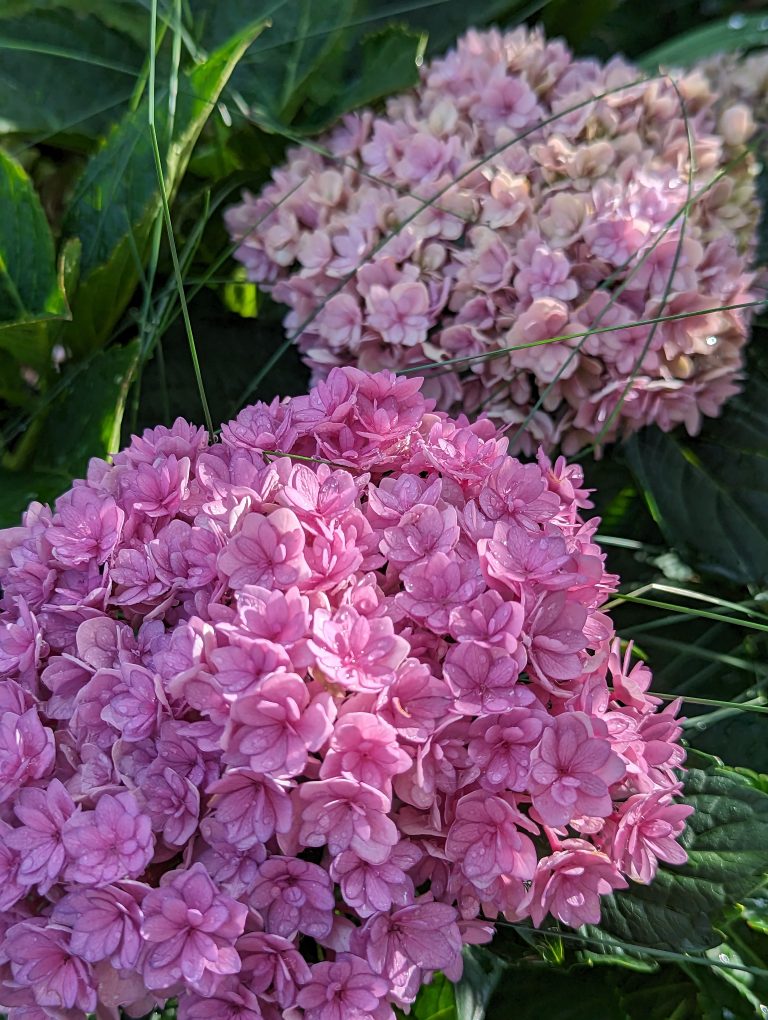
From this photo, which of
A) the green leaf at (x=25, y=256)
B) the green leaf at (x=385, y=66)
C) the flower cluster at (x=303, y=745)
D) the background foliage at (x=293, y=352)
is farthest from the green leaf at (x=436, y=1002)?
the green leaf at (x=385, y=66)

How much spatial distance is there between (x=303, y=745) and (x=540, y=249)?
1.67ft

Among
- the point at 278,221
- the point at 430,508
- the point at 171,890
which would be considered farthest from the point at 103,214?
the point at 171,890

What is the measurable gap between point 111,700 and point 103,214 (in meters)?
0.55

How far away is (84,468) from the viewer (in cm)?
77

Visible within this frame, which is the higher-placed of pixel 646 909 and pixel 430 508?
pixel 430 508

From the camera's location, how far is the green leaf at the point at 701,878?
55 cm

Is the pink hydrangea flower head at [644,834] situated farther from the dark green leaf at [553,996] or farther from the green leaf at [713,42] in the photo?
the green leaf at [713,42]

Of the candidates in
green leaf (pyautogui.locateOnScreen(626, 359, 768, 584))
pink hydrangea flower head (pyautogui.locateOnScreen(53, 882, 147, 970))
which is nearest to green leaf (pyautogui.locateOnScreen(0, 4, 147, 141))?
green leaf (pyautogui.locateOnScreen(626, 359, 768, 584))

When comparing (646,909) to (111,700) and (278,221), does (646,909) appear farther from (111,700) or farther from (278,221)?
(278,221)

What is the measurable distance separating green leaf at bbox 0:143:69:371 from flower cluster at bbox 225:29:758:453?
19 centimetres

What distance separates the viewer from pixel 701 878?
58cm

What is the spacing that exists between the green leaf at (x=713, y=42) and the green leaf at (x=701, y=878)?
2.46ft

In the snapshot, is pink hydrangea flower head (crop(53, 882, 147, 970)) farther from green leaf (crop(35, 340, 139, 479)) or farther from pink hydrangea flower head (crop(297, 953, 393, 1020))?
green leaf (crop(35, 340, 139, 479))

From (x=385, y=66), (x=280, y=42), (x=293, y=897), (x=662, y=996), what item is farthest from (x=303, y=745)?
(x=280, y=42)
